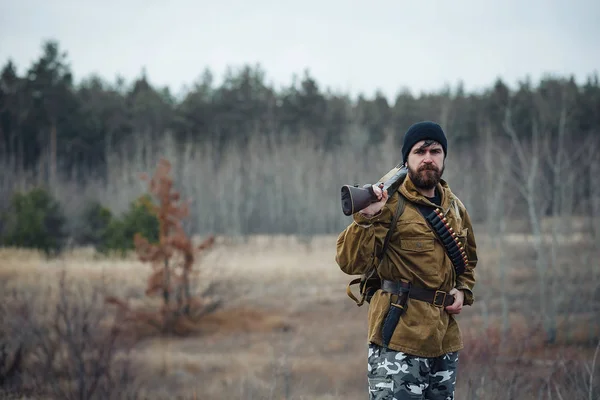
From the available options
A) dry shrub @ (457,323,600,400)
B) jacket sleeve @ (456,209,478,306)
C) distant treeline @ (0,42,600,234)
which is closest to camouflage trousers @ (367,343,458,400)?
jacket sleeve @ (456,209,478,306)

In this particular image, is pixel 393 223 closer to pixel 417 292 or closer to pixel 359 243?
pixel 359 243

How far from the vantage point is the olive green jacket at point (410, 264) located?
2.91m

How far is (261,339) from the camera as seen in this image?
1317 centimetres

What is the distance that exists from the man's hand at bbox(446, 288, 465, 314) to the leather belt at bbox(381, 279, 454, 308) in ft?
0.14

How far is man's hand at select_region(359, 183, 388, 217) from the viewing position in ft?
9.34

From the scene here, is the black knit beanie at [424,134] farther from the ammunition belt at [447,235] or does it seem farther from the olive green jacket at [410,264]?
the ammunition belt at [447,235]

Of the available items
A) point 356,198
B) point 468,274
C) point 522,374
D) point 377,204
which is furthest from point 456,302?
point 522,374

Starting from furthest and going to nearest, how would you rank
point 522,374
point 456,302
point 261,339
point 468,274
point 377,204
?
point 261,339
point 522,374
point 468,274
point 456,302
point 377,204

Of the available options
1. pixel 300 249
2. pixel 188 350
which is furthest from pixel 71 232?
pixel 188 350

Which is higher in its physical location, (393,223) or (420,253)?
(393,223)

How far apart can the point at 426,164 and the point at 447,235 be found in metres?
0.37

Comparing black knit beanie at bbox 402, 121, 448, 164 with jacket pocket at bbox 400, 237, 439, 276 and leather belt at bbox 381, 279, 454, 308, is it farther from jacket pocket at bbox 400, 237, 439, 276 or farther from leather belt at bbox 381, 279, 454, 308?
leather belt at bbox 381, 279, 454, 308

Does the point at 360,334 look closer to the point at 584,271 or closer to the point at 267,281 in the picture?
the point at 584,271

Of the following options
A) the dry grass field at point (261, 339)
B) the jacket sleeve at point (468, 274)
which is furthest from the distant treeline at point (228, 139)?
the jacket sleeve at point (468, 274)
